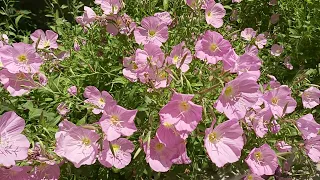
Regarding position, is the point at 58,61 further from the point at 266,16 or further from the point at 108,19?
the point at 266,16

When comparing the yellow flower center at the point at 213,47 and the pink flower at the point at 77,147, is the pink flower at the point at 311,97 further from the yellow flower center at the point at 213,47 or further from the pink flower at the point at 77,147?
the pink flower at the point at 77,147

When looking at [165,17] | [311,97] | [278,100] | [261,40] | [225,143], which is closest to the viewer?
[225,143]

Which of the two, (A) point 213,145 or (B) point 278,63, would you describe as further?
(B) point 278,63

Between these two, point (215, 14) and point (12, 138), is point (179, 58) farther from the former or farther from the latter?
point (12, 138)

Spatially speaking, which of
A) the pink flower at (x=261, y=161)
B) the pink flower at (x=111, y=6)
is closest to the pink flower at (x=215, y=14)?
the pink flower at (x=111, y=6)

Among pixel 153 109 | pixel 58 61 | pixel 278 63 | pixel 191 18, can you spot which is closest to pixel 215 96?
pixel 153 109

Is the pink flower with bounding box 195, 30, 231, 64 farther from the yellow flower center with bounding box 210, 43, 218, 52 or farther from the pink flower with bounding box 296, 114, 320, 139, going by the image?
the pink flower with bounding box 296, 114, 320, 139

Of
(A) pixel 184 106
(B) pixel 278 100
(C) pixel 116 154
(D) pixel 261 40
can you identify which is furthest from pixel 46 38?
(D) pixel 261 40
